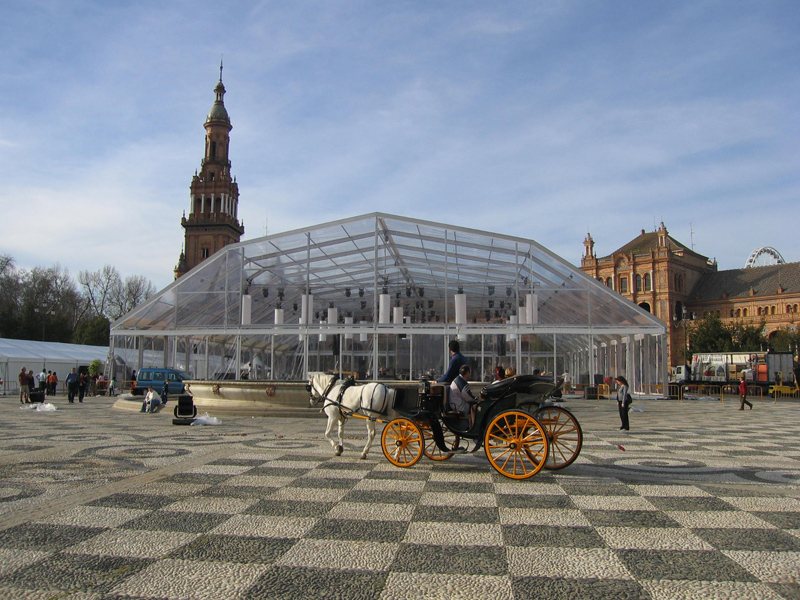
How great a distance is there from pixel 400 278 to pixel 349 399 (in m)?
19.4

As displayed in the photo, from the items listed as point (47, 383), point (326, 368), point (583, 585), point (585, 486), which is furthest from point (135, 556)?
point (47, 383)

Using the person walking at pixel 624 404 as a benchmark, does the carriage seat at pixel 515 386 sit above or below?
above

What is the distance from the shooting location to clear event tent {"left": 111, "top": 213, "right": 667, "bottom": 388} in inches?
944

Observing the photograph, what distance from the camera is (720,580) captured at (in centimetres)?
372

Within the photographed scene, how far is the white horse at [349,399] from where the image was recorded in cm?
816

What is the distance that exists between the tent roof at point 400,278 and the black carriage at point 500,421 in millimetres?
15547

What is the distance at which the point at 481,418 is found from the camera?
7.28m

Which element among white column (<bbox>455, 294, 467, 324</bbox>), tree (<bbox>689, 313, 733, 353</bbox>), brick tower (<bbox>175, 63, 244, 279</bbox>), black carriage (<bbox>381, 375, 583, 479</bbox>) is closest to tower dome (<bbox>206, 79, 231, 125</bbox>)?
brick tower (<bbox>175, 63, 244, 279</bbox>)

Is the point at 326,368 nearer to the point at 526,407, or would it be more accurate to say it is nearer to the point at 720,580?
the point at 526,407

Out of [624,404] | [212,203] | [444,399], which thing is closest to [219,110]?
[212,203]

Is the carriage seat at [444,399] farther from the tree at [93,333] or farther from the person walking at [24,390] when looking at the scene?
the tree at [93,333]

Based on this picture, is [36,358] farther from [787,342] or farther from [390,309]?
[787,342]

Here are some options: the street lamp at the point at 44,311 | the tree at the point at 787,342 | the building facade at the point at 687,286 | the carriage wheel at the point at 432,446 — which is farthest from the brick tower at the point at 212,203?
the carriage wheel at the point at 432,446

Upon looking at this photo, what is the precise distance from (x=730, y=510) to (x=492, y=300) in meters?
21.6
